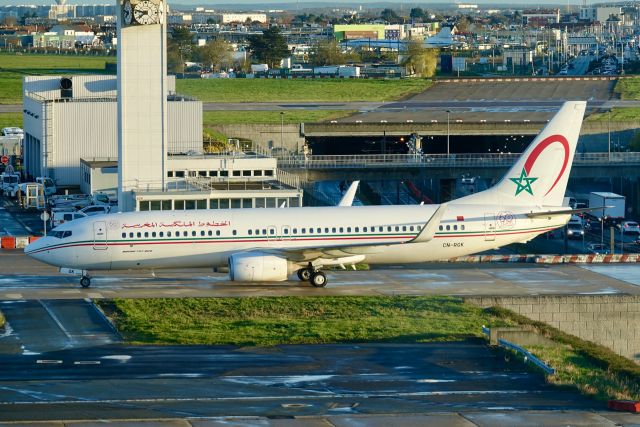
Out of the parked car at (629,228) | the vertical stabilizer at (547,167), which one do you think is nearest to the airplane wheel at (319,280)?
the vertical stabilizer at (547,167)

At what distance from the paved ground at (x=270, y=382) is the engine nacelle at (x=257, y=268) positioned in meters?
12.3

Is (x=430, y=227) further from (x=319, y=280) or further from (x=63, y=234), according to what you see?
(x=63, y=234)

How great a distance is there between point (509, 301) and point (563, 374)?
13463 mm

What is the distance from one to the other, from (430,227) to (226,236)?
27.5 feet

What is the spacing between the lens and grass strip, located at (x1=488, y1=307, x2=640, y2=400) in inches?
1425

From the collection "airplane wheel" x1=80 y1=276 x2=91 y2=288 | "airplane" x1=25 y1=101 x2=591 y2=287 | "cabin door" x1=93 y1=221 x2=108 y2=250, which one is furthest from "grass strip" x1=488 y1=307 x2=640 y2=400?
"airplane wheel" x1=80 y1=276 x2=91 y2=288

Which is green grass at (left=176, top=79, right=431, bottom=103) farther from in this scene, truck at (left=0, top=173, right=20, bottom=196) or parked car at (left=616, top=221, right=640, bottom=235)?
parked car at (left=616, top=221, right=640, bottom=235)

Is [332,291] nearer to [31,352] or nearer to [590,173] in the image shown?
[31,352]

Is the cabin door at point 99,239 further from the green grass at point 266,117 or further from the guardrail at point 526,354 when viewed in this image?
the green grass at point 266,117

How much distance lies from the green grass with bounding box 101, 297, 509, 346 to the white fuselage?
4.44 metres

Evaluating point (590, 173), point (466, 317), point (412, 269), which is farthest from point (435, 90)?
point (466, 317)

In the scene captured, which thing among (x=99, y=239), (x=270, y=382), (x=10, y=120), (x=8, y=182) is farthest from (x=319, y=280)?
(x=10, y=120)

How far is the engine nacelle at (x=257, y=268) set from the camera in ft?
178

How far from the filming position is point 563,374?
124 feet
